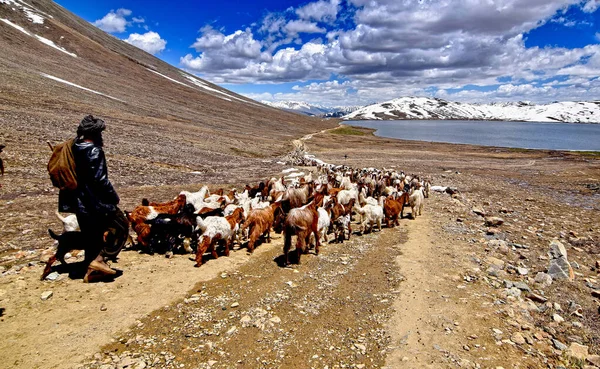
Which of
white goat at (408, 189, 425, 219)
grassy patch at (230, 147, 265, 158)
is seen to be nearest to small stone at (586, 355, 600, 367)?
white goat at (408, 189, 425, 219)

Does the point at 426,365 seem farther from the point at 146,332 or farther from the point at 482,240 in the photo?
the point at 482,240

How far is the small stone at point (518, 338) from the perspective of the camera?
6.34 m

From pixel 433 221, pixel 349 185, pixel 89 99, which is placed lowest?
pixel 433 221

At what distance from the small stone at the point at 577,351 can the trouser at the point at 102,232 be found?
928 centimetres

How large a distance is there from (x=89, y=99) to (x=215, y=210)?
44850 millimetres

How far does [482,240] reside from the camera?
1226 cm

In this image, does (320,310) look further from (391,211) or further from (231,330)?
(391,211)

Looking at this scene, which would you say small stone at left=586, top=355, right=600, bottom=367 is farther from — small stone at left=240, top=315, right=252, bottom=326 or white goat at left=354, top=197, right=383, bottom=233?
white goat at left=354, top=197, right=383, bottom=233

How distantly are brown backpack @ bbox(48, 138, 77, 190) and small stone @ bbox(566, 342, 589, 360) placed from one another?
388 inches

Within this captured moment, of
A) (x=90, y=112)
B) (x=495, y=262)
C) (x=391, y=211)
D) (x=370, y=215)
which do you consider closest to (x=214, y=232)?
(x=370, y=215)

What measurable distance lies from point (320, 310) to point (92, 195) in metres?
5.19

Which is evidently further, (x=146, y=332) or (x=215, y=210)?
(x=215, y=210)

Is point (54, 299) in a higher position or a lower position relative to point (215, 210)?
lower

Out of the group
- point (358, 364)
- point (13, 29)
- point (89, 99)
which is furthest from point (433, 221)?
point (13, 29)
